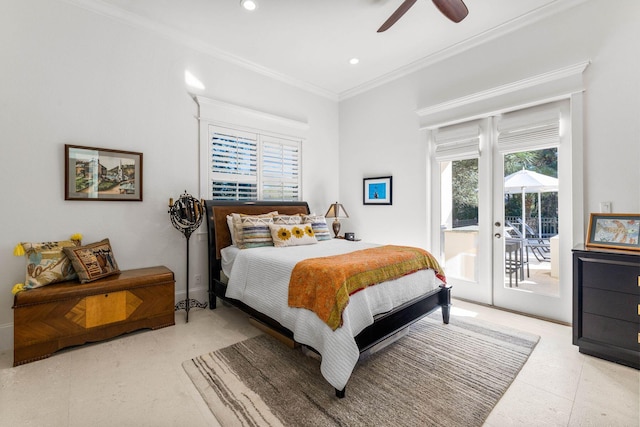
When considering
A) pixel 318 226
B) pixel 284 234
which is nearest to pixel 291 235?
pixel 284 234

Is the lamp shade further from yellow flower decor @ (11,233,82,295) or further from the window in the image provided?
yellow flower decor @ (11,233,82,295)

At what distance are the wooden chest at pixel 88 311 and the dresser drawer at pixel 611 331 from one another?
3919 mm

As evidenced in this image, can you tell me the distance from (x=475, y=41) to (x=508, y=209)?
2.17m

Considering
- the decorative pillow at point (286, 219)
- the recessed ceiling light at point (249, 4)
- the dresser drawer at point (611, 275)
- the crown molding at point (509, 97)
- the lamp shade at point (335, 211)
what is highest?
the recessed ceiling light at point (249, 4)

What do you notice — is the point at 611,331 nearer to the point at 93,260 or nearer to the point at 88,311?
the point at 88,311

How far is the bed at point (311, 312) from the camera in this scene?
75.8 inches

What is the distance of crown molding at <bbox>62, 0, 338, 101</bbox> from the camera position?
3.01 meters

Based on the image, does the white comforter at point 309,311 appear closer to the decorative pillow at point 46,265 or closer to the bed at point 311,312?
the bed at point 311,312

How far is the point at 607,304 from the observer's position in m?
2.36

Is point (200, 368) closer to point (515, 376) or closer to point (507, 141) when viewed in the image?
point (515, 376)

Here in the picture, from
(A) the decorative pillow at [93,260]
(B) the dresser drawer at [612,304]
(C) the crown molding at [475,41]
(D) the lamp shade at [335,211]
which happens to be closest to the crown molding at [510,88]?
(C) the crown molding at [475,41]

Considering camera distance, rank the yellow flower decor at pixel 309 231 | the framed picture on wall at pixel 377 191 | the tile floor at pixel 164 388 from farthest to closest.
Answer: the framed picture on wall at pixel 377 191 < the yellow flower decor at pixel 309 231 < the tile floor at pixel 164 388

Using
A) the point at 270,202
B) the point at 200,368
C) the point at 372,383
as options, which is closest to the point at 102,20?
the point at 270,202

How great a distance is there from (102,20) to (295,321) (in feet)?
12.2
